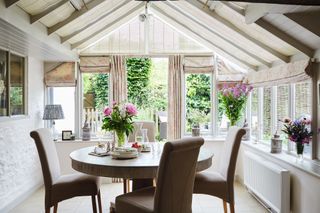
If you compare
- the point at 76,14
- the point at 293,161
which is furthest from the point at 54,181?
the point at 293,161

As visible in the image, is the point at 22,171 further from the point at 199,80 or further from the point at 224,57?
the point at 224,57

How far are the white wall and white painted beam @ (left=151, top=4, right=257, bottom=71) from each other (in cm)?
209

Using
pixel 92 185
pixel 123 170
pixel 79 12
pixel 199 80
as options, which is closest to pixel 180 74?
pixel 199 80

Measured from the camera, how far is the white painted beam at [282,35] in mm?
3156

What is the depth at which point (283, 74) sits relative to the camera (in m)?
3.70

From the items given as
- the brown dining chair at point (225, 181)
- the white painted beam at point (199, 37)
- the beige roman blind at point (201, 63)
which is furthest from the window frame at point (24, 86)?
the beige roman blind at point (201, 63)

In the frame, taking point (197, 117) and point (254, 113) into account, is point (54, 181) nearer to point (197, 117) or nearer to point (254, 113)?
point (197, 117)

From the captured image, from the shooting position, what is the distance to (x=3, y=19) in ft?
8.77

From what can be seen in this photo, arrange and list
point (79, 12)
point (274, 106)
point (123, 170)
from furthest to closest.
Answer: point (274, 106) < point (79, 12) < point (123, 170)

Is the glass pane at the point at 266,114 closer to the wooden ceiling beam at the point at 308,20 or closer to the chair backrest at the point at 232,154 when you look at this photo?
the chair backrest at the point at 232,154

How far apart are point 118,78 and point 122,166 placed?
3.00 m

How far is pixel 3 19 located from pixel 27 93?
2095mm

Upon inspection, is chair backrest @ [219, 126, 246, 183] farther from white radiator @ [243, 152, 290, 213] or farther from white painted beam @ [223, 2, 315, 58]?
white painted beam @ [223, 2, 315, 58]

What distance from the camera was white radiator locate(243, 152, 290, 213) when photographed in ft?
10.7
